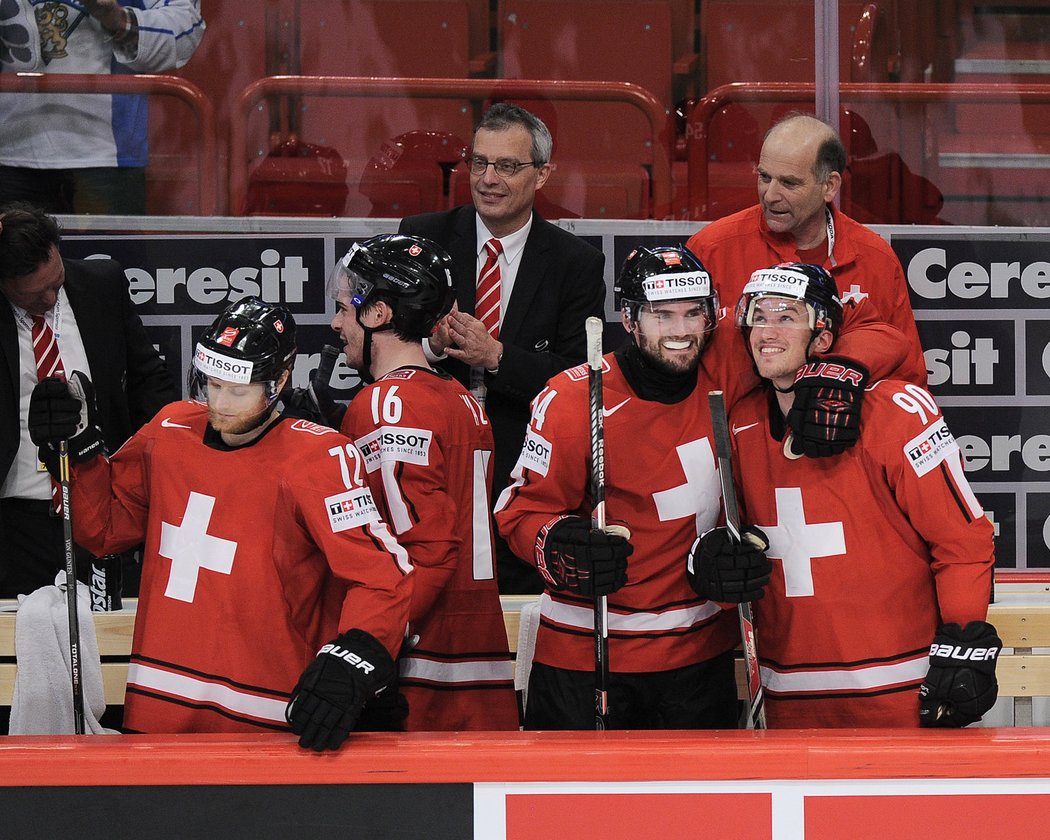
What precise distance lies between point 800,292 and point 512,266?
1021 millimetres

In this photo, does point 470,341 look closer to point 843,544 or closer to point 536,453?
point 536,453

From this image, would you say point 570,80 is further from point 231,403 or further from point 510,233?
point 231,403

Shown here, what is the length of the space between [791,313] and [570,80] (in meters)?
1.92

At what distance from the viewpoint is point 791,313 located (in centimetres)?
243

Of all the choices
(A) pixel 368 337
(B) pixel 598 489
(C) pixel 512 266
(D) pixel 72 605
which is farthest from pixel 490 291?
(D) pixel 72 605

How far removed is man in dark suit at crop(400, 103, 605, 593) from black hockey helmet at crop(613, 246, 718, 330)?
635 millimetres

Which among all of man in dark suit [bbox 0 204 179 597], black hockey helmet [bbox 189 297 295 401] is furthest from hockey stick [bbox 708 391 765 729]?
man in dark suit [bbox 0 204 179 597]

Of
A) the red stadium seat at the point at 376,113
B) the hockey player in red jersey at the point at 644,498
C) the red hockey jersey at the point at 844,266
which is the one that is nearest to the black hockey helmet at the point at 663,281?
the hockey player in red jersey at the point at 644,498

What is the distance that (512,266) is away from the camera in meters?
3.28

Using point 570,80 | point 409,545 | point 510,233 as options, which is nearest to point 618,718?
point 409,545

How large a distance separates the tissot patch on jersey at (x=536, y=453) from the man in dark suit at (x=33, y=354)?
4.21 feet

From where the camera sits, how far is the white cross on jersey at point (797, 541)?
2.37m

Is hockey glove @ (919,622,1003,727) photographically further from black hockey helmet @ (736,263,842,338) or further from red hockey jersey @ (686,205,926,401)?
red hockey jersey @ (686,205,926,401)

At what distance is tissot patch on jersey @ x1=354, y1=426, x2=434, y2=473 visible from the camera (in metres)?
2.56
